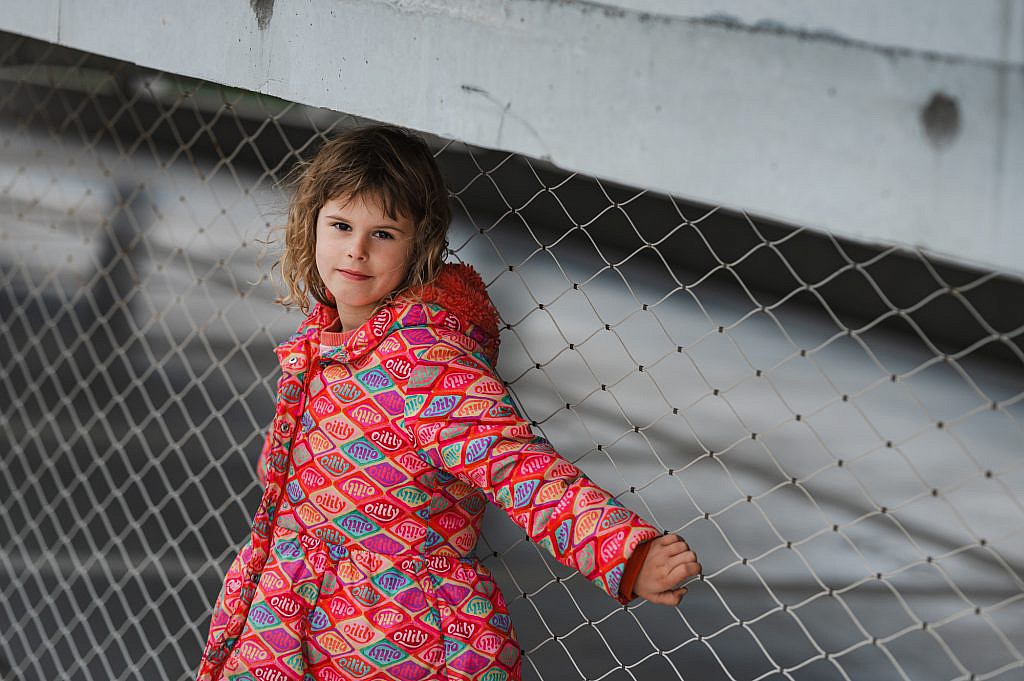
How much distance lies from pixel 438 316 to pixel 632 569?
1.21 feet

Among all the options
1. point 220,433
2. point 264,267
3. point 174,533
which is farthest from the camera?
point 264,267

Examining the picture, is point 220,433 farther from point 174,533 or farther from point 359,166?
point 359,166

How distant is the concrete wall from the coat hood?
216 mm

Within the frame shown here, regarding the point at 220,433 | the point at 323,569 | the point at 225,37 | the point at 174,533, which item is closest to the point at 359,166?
the point at 225,37

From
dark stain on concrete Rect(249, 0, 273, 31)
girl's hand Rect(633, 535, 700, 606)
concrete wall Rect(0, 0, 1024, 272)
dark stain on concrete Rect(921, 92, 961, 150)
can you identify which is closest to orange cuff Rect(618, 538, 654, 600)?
girl's hand Rect(633, 535, 700, 606)

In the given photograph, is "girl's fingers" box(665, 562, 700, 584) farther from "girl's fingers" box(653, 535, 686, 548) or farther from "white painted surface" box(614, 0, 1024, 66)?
"white painted surface" box(614, 0, 1024, 66)

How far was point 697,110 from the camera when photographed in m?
0.82

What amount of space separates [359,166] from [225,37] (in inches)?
8.3

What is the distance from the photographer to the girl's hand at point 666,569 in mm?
937

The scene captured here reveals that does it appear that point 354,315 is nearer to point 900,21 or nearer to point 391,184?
point 391,184

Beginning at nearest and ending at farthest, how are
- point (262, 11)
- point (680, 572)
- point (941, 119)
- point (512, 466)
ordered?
1. point (941, 119)
2. point (680, 572)
3. point (512, 466)
4. point (262, 11)

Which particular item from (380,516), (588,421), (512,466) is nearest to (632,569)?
(512,466)

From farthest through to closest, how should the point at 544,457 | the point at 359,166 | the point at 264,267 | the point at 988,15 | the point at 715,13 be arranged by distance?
the point at 264,267 < the point at 359,166 < the point at 544,457 < the point at 715,13 < the point at 988,15

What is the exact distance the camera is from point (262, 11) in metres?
1.18
